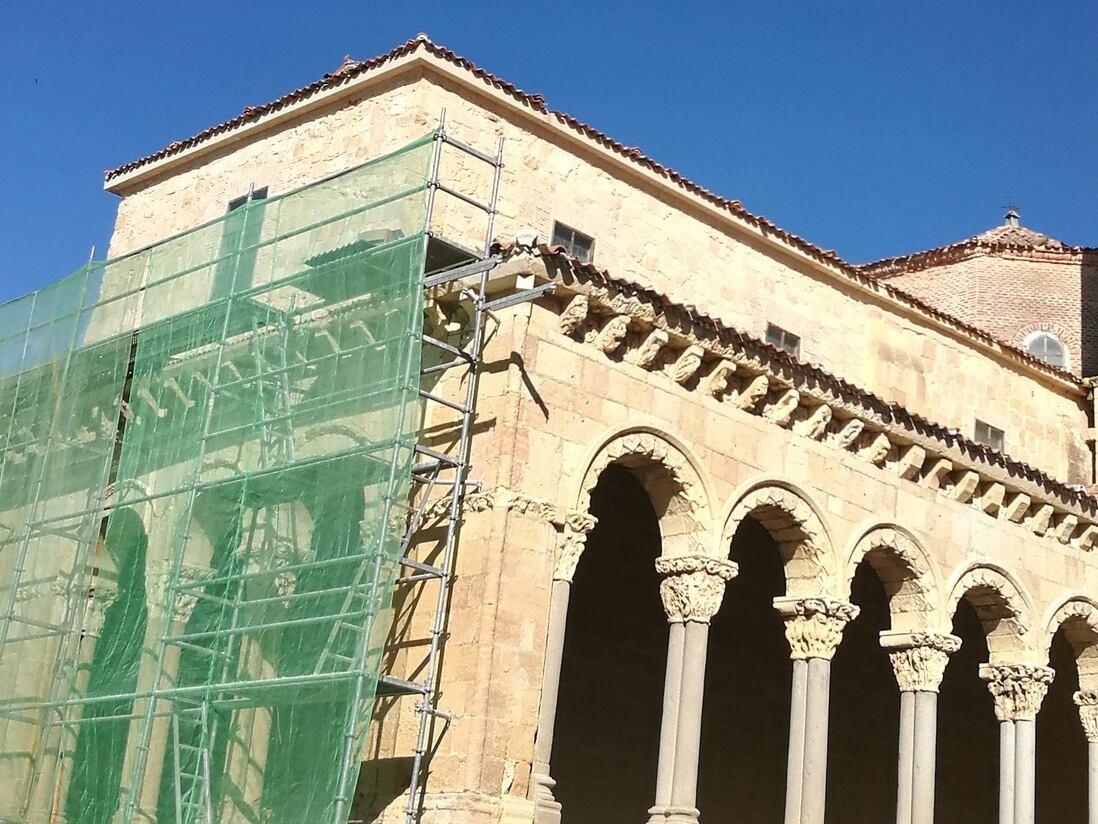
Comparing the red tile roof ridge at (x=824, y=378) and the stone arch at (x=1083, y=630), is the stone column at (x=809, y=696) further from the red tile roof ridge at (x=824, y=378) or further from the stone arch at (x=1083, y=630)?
the stone arch at (x=1083, y=630)

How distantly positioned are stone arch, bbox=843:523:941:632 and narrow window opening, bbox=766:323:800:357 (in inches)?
126

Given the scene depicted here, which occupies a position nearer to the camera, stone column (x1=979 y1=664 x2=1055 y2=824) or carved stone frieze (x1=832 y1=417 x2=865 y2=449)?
carved stone frieze (x1=832 y1=417 x2=865 y2=449)

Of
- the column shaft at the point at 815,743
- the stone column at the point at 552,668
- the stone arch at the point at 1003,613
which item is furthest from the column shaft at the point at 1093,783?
the stone column at the point at 552,668

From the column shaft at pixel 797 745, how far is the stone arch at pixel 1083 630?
3.83m

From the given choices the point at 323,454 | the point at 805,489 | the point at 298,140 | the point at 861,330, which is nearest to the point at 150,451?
the point at 323,454

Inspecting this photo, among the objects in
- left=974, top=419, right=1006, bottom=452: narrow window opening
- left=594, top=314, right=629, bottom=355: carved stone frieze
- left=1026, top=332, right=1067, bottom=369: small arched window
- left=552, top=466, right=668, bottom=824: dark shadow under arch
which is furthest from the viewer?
left=1026, top=332, right=1067, bottom=369: small arched window

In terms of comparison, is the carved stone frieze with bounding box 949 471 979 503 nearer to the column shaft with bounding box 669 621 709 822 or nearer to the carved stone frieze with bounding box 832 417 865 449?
the carved stone frieze with bounding box 832 417 865 449

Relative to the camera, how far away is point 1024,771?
15.7 metres

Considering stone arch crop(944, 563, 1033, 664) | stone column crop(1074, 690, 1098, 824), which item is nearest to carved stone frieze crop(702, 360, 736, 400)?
stone arch crop(944, 563, 1033, 664)

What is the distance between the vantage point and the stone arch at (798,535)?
13984 millimetres

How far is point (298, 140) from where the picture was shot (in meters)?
16.4

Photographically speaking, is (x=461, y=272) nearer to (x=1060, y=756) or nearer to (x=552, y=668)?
(x=552, y=668)

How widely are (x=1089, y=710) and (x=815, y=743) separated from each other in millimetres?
4494

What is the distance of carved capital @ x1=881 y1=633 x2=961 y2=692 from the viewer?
1495cm
